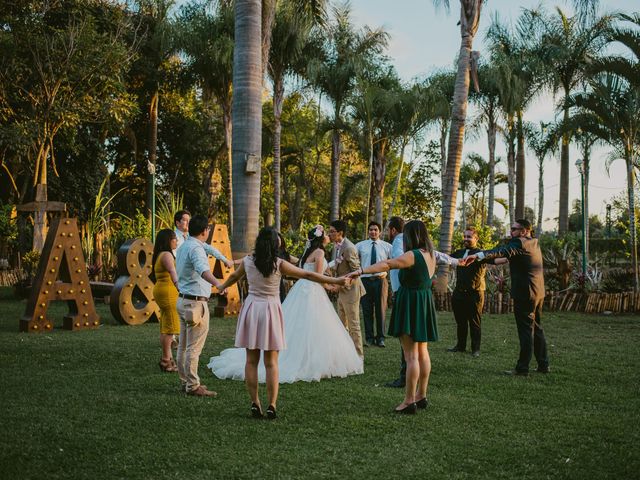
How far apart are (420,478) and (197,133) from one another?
30560mm

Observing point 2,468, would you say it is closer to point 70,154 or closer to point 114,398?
point 114,398

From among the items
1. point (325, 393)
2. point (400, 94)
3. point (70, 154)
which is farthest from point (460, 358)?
point (70, 154)

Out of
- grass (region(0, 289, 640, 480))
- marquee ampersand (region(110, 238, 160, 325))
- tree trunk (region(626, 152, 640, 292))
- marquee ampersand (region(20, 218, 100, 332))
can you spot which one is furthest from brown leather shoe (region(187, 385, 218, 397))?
tree trunk (region(626, 152, 640, 292))

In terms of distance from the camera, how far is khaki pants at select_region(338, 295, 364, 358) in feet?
29.6

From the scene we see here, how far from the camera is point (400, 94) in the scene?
27.5 meters

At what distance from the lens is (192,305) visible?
677 centimetres

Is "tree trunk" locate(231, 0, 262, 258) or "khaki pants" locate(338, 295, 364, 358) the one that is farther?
"tree trunk" locate(231, 0, 262, 258)

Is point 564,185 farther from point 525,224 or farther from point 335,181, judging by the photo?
point 525,224

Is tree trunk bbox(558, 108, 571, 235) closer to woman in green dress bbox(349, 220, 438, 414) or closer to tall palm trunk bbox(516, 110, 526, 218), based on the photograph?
tall palm trunk bbox(516, 110, 526, 218)

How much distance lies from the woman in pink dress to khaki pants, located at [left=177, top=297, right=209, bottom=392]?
1019 mm

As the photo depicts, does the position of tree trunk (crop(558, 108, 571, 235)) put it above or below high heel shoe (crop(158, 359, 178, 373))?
above

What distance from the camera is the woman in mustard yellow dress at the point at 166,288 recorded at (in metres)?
7.58

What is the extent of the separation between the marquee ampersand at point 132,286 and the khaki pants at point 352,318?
17.4 ft

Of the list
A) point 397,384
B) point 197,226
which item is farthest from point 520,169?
point 197,226
